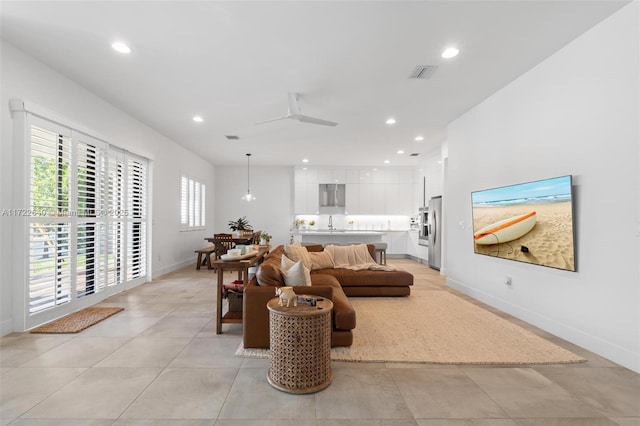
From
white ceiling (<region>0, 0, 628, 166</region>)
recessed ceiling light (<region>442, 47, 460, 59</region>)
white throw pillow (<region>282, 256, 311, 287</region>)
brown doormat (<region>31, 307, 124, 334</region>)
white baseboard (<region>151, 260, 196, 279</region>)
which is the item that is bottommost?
brown doormat (<region>31, 307, 124, 334</region>)

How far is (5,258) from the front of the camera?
3.13m

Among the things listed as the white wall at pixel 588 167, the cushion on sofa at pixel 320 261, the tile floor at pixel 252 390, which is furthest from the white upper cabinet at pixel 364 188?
the tile floor at pixel 252 390

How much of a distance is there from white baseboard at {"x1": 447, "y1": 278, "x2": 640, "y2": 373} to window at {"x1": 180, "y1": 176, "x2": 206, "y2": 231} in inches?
267

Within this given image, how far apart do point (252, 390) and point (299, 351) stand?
0.45m

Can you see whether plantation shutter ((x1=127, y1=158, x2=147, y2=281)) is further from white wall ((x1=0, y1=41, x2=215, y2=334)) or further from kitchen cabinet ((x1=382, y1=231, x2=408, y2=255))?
kitchen cabinet ((x1=382, y1=231, x2=408, y2=255))

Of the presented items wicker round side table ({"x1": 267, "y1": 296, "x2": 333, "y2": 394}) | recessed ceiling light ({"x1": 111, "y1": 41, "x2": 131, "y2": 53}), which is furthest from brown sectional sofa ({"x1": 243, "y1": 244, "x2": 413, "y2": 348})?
recessed ceiling light ({"x1": 111, "y1": 41, "x2": 131, "y2": 53})

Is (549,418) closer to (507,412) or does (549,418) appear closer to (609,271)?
(507,412)

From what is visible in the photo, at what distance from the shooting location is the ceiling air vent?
11.6ft

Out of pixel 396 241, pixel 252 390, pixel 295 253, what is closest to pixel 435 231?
pixel 396 241

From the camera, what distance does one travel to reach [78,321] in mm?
3631

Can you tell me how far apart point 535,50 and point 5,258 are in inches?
234

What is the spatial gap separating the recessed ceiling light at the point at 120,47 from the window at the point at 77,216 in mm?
1295

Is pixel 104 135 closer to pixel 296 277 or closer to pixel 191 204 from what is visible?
pixel 191 204

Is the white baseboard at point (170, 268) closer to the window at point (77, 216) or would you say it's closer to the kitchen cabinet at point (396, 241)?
the window at point (77, 216)
